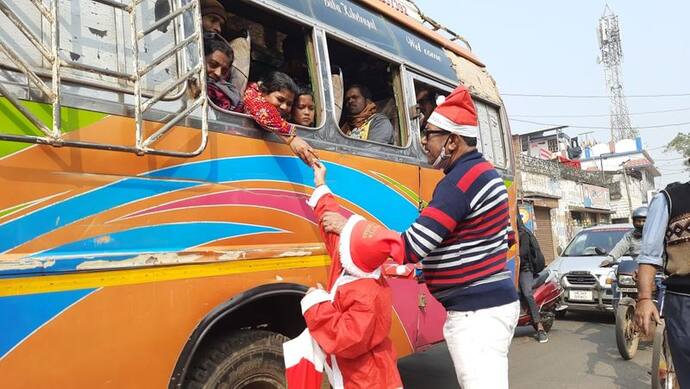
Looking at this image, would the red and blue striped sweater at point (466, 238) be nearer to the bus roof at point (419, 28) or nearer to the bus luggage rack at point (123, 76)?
the bus luggage rack at point (123, 76)

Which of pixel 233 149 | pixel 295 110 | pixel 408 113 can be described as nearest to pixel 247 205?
pixel 233 149

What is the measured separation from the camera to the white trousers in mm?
2195

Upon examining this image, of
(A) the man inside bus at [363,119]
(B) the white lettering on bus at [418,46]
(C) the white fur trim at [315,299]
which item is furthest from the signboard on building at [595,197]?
(C) the white fur trim at [315,299]

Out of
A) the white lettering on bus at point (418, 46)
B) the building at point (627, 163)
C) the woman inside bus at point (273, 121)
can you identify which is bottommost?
the woman inside bus at point (273, 121)

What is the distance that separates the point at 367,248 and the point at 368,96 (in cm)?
246

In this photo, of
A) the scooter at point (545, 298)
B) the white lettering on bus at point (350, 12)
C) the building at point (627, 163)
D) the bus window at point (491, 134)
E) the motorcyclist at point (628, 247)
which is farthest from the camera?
the building at point (627, 163)

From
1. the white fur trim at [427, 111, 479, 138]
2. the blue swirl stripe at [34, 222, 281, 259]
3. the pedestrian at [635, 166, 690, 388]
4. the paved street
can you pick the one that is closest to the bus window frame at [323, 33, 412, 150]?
the white fur trim at [427, 111, 479, 138]

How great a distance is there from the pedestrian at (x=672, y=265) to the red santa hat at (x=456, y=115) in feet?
4.16

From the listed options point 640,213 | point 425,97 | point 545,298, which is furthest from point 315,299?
point 545,298

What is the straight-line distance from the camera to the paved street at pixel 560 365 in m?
5.31

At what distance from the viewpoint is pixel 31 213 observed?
186 centimetres

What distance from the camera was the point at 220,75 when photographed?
287 cm

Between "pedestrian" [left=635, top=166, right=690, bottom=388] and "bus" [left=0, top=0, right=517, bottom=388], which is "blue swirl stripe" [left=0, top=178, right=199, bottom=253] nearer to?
"bus" [left=0, top=0, right=517, bottom=388]

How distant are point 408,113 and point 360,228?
83.5 inches
